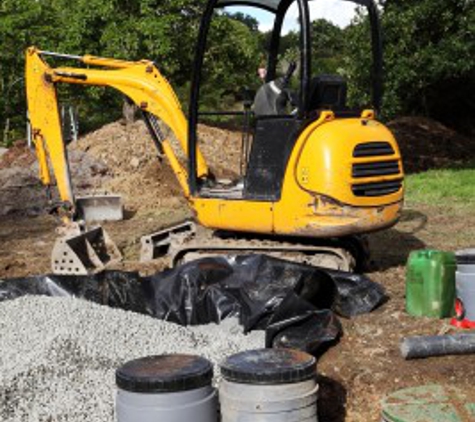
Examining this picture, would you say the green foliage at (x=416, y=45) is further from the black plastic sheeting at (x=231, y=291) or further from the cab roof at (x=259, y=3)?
the black plastic sheeting at (x=231, y=291)

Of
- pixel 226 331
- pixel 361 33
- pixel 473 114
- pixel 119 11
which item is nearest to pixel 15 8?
pixel 119 11

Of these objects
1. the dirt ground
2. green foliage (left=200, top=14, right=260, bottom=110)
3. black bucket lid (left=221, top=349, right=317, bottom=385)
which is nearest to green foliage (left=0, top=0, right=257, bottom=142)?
green foliage (left=200, top=14, right=260, bottom=110)

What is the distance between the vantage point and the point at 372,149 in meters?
7.50

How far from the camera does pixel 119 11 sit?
1909 cm

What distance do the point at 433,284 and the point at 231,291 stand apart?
1.46 meters

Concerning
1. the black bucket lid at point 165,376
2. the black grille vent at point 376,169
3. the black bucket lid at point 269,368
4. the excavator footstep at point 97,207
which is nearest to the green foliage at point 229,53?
the excavator footstep at point 97,207

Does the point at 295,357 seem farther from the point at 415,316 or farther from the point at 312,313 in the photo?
the point at 415,316

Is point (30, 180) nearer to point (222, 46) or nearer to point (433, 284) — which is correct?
point (222, 46)

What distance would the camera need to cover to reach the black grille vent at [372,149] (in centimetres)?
737

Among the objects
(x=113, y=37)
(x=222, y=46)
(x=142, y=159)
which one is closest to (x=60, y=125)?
(x=142, y=159)

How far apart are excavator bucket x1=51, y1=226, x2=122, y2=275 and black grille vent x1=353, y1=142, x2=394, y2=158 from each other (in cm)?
278

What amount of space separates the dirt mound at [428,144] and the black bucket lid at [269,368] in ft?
50.0

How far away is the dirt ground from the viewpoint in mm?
5375

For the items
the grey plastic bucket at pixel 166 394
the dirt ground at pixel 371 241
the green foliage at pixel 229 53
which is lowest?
the dirt ground at pixel 371 241
